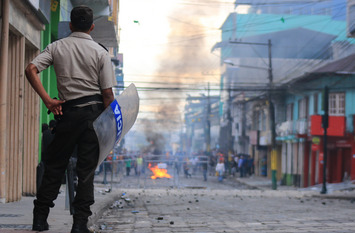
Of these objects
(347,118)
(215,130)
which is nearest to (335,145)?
(347,118)

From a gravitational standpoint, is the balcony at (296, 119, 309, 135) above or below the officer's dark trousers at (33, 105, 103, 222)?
above

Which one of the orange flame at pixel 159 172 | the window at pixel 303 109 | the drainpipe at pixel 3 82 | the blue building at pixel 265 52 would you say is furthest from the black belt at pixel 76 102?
the blue building at pixel 265 52

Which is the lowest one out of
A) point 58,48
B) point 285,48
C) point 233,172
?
point 233,172

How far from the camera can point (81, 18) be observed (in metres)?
4.46

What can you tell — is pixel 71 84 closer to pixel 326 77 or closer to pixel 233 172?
pixel 326 77

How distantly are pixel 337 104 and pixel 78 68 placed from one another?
103 ft

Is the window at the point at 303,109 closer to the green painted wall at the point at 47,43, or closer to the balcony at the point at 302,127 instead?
the balcony at the point at 302,127

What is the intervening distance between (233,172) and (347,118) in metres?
15.6

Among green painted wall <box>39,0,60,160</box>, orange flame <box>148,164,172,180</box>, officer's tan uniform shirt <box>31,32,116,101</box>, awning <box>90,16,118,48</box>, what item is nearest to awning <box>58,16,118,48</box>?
awning <box>90,16,118,48</box>

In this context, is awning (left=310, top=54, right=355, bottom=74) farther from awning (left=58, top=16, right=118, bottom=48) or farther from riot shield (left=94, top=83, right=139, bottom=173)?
riot shield (left=94, top=83, right=139, bottom=173)

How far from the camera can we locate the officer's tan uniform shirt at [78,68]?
4.39 metres

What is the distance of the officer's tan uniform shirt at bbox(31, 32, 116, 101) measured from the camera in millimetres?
4387

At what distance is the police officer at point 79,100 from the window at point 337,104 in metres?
30.9

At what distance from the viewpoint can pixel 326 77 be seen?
115 feet
